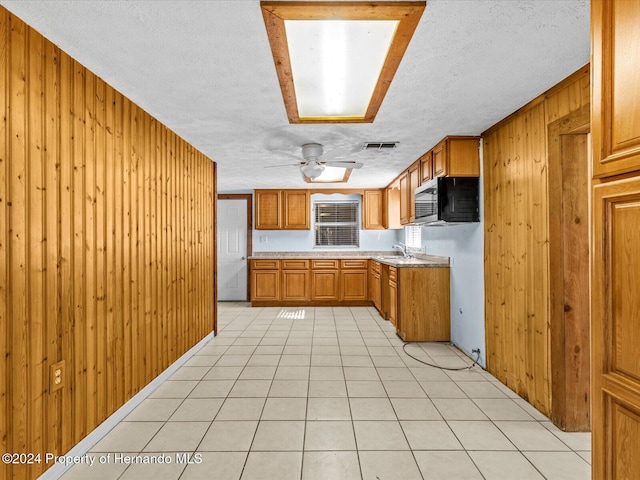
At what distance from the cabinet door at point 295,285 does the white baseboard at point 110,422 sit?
285cm

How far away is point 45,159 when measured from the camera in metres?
1.63

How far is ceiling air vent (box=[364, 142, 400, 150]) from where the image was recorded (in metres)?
3.44

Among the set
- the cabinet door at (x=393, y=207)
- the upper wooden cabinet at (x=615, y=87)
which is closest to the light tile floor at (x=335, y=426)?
the upper wooden cabinet at (x=615, y=87)

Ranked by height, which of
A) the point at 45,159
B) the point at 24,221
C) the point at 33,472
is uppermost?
the point at 45,159

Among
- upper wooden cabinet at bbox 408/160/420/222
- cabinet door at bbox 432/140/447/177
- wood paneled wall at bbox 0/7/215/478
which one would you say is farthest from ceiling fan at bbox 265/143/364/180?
wood paneled wall at bbox 0/7/215/478

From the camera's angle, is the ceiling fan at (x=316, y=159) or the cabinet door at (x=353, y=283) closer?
the ceiling fan at (x=316, y=159)

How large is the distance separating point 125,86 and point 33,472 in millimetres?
2203

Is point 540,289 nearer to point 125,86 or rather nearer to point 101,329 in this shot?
point 101,329

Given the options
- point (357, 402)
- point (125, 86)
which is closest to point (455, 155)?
point (357, 402)

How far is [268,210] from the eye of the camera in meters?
6.28

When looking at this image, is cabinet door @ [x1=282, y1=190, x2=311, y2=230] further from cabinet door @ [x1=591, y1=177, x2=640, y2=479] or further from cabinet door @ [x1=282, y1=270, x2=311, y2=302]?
cabinet door @ [x1=591, y1=177, x2=640, y2=479]

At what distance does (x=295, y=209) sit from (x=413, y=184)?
258cm

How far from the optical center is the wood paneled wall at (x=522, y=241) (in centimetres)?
224

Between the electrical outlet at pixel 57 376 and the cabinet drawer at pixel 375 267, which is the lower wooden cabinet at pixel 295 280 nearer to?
the cabinet drawer at pixel 375 267
